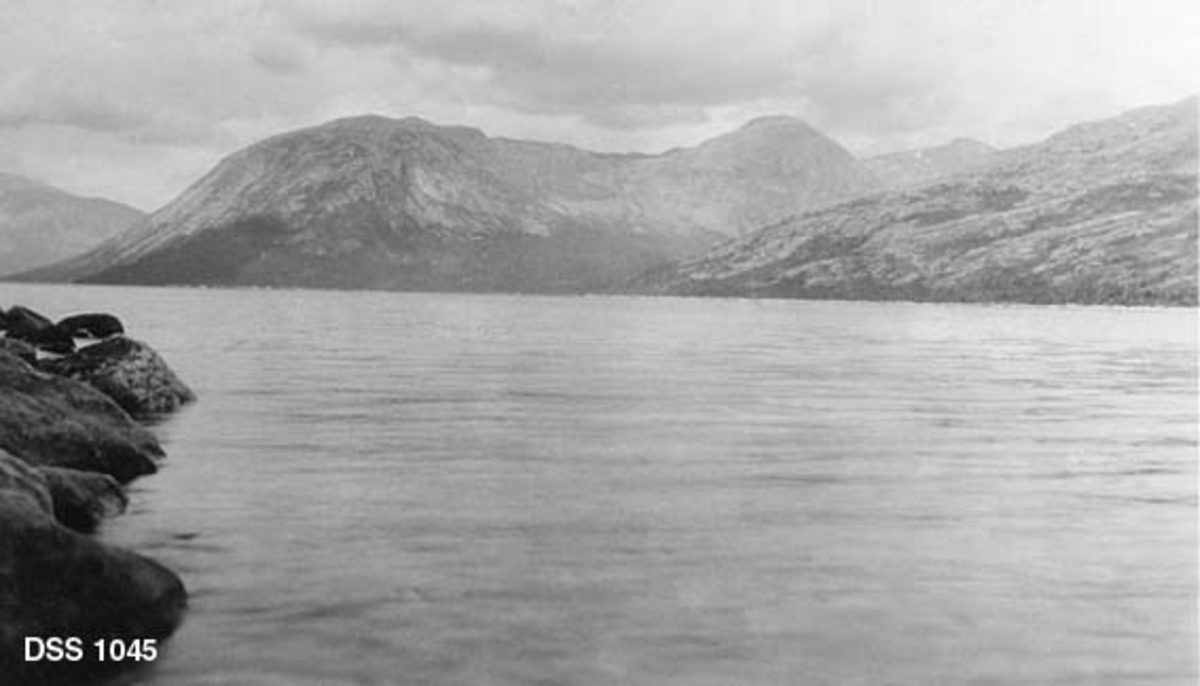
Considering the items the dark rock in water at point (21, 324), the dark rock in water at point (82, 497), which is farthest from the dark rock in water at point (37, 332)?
the dark rock in water at point (82, 497)

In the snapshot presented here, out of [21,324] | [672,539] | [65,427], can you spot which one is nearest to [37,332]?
[21,324]

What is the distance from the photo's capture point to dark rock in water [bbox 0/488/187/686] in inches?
428

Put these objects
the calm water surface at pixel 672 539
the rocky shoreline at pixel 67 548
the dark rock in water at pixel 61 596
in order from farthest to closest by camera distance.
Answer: the calm water surface at pixel 672 539 → the rocky shoreline at pixel 67 548 → the dark rock in water at pixel 61 596

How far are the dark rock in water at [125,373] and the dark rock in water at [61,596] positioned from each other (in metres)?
19.9

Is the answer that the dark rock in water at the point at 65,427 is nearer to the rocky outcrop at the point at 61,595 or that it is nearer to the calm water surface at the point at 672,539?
the calm water surface at the point at 672,539

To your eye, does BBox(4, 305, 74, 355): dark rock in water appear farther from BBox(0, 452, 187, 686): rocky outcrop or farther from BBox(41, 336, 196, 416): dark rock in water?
BBox(0, 452, 187, 686): rocky outcrop

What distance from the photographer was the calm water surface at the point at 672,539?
11.7 metres

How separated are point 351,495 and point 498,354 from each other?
4447cm

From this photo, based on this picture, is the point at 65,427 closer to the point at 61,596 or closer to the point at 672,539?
the point at 61,596

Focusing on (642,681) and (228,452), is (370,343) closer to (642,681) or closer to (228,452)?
(228,452)

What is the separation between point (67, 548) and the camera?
1180cm

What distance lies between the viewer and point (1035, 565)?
1555cm

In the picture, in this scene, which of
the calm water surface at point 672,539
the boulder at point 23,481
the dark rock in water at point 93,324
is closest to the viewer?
the calm water surface at point 672,539

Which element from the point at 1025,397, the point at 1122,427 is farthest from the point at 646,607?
the point at 1025,397
